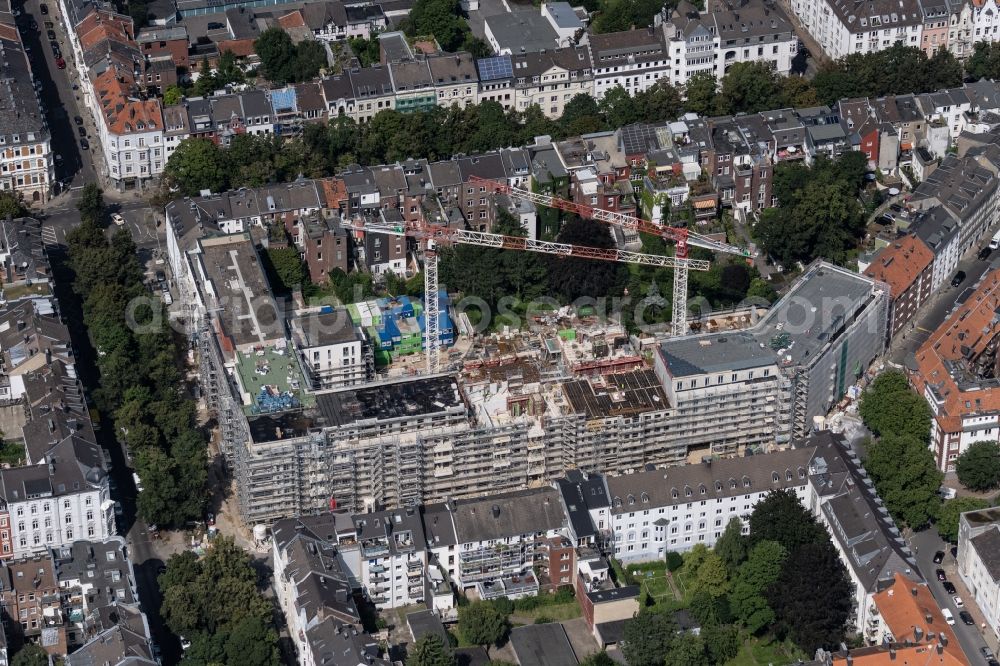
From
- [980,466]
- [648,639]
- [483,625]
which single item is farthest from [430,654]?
[980,466]

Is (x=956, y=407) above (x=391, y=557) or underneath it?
above

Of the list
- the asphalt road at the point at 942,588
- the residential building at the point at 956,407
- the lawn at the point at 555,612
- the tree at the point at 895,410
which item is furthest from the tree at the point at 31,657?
the residential building at the point at 956,407

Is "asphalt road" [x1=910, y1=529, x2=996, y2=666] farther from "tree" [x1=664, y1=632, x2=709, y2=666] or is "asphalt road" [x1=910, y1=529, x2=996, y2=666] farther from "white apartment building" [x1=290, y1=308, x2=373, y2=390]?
"white apartment building" [x1=290, y1=308, x2=373, y2=390]

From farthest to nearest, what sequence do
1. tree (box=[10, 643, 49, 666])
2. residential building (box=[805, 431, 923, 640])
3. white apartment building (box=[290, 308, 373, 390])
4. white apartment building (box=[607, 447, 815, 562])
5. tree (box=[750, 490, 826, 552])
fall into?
white apartment building (box=[290, 308, 373, 390]), white apartment building (box=[607, 447, 815, 562]), tree (box=[750, 490, 826, 552]), residential building (box=[805, 431, 923, 640]), tree (box=[10, 643, 49, 666])

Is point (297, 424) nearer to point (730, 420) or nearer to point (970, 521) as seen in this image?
point (730, 420)

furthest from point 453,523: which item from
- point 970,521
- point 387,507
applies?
point 970,521

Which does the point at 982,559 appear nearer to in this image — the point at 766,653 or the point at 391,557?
the point at 766,653

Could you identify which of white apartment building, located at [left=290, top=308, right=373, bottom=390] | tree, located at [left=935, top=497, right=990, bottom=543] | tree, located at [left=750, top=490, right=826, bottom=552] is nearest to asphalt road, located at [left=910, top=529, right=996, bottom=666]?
tree, located at [left=935, top=497, right=990, bottom=543]
